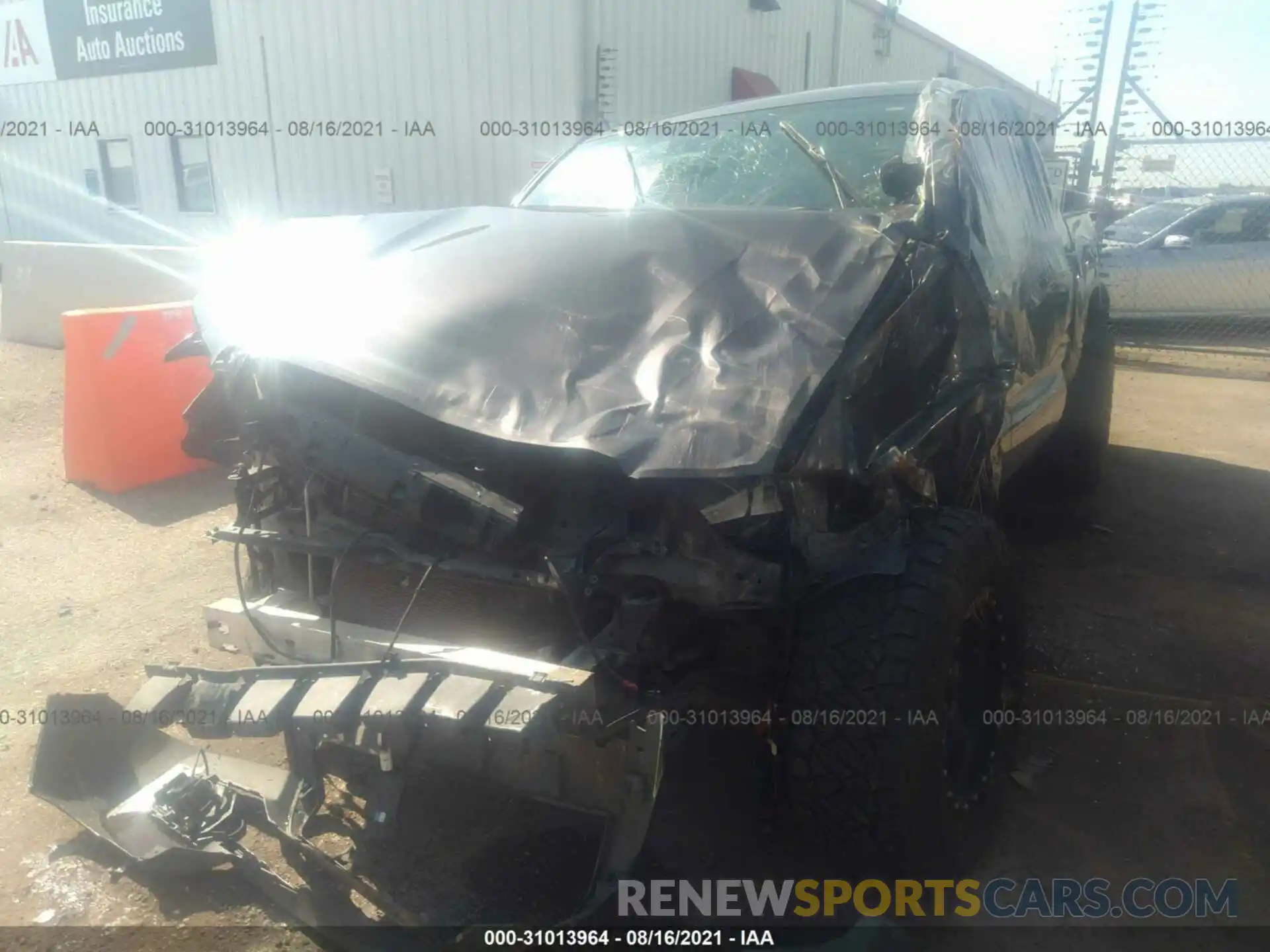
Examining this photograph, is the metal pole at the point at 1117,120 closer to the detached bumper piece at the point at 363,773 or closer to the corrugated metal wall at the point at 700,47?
the corrugated metal wall at the point at 700,47

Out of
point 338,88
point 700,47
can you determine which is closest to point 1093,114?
point 700,47

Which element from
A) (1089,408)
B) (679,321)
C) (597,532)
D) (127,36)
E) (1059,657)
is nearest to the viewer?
(597,532)

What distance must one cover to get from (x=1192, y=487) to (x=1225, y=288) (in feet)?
18.8

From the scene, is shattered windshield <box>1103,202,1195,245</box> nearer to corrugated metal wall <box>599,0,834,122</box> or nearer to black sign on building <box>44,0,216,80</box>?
corrugated metal wall <box>599,0,834,122</box>

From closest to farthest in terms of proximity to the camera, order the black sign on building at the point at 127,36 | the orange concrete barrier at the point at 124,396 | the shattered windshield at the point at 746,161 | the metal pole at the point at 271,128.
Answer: the shattered windshield at the point at 746,161, the orange concrete barrier at the point at 124,396, the metal pole at the point at 271,128, the black sign on building at the point at 127,36

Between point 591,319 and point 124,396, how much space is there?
4014 mm

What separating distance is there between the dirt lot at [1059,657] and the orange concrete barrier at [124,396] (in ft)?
0.51

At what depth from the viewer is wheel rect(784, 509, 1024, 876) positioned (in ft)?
6.92

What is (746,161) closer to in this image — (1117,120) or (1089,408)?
(1089,408)

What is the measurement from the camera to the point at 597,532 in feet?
6.80

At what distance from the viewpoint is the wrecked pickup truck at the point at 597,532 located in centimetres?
198

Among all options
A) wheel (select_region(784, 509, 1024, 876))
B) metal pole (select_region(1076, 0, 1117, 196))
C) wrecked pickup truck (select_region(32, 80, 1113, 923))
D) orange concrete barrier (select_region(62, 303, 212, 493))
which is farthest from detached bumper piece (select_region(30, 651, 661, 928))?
metal pole (select_region(1076, 0, 1117, 196))

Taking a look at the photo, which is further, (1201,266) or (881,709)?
(1201,266)

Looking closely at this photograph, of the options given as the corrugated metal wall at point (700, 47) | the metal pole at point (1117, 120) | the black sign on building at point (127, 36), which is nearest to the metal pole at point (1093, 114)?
the metal pole at point (1117, 120)
